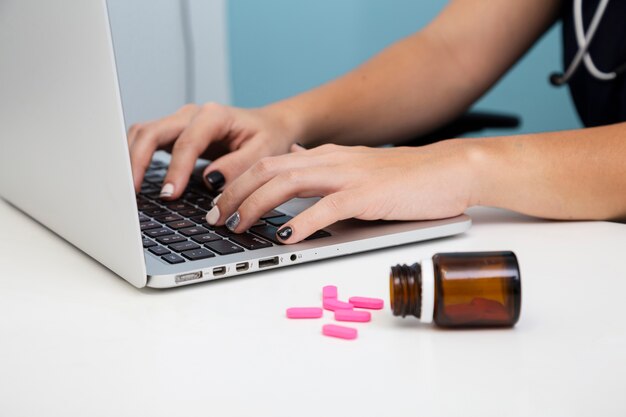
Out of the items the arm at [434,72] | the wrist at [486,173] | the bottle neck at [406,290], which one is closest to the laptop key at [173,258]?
the bottle neck at [406,290]

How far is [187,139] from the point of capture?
3.21ft

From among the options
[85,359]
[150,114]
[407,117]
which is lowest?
[150,114]

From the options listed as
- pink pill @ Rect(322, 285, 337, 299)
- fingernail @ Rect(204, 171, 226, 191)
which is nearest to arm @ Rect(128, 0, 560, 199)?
fingernail @ Rect(204, 171, 226, 191)

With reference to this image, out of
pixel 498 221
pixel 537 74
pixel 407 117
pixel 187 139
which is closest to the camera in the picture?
pixel 498 221

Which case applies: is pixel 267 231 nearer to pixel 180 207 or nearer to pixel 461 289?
pixel 180 207

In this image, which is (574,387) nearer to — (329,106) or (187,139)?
(187,139)

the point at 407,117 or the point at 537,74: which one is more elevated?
the point at 407,117

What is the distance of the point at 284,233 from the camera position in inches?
28.0

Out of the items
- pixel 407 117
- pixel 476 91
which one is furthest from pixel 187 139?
pixel 476 91

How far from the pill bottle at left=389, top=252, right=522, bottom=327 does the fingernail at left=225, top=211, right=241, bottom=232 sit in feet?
0.80

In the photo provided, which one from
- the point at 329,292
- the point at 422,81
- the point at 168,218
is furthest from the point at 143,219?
the point at 422,81

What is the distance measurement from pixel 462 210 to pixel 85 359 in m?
0.42

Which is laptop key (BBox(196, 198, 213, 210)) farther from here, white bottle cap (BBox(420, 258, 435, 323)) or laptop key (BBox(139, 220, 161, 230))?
white bottle cap (BBox(420, 258, 435, 323))

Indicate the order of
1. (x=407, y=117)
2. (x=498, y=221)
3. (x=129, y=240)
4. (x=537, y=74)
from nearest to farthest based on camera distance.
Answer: (x=129, y=240) → (x=498, y=221) → (x=407, y=117) → (x=537, y=74)
